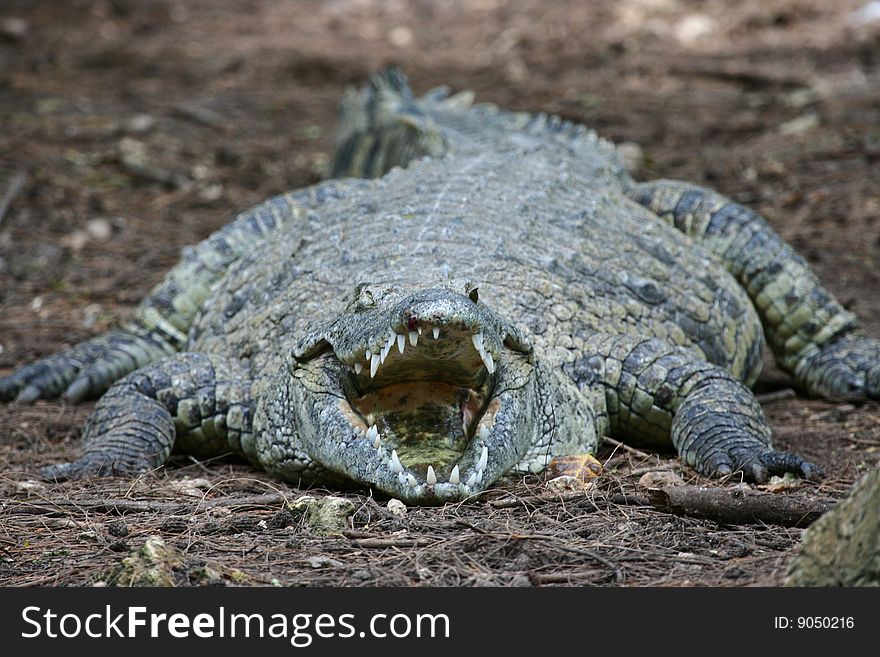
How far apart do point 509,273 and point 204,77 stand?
8.57 metres

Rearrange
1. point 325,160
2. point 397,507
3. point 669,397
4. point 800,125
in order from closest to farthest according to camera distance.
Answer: point 397,507 < point 669,397 < point 800,125 < point 325,160

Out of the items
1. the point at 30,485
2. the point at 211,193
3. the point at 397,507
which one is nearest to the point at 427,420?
the point at 397,507

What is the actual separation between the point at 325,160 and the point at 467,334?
22.0ft

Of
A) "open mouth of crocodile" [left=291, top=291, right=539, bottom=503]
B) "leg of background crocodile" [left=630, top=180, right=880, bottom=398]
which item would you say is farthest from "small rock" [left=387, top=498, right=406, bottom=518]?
"leg of background crocodile" [left=630, top=180, right=880, bottom=398]

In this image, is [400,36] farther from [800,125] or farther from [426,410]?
[426,410]

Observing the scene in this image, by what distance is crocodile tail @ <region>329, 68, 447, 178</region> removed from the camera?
709 centimetres

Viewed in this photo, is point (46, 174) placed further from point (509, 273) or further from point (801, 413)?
point (801, 413)

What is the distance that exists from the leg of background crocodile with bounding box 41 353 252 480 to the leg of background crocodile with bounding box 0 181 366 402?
3.44 feet

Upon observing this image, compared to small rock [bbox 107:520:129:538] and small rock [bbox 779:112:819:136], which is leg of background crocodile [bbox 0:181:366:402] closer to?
small rock [bbox 107:520:129:538]

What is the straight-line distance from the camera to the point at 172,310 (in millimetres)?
6078

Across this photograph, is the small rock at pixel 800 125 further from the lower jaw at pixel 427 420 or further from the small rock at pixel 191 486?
the small rock at pixel 191 486

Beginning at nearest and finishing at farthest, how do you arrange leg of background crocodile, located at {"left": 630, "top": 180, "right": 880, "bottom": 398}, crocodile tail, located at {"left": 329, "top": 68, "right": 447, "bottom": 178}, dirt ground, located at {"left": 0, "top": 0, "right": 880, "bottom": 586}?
1. dirt ground, located at {"left": 0, "top": 0, "right": 880, "bottom": 586}
2. leg of background crocodile, located at {"left": 630, "top": 180, "right": 880, "bottom": 398}
3. crocodile tail, located at {"left": 329, "top": 68, "right": 447, "bottom": 178}

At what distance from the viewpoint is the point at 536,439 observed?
4.32 metres

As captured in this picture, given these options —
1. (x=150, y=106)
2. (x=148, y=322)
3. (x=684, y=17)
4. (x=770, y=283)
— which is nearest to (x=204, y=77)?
(x=150, y=106)
